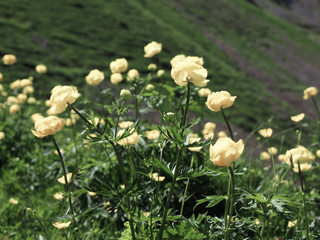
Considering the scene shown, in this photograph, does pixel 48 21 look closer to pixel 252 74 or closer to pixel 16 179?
pixel 16 179

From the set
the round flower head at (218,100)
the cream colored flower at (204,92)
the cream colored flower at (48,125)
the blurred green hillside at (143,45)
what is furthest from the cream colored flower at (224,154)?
the blurred green hillside at (143,45)

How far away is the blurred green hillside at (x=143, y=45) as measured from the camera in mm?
3217

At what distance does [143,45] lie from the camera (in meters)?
4.05

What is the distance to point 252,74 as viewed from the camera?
16.8ft

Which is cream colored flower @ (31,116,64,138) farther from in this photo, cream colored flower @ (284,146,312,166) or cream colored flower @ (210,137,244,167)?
cream colored flower @ (284,146,312,166)

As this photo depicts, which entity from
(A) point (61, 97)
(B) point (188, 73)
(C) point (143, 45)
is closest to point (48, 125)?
(A) point (61, 97)

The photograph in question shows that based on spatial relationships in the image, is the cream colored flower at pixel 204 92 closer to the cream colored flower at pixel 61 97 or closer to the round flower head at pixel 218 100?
the round flower head at pixel 218 100

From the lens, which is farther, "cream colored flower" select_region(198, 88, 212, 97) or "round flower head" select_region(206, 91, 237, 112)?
"cream colored flower" select_region(198, 88, 212, 97)

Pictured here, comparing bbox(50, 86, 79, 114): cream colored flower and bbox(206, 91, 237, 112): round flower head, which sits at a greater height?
bbox(206, 91, 237, 112): round flower head

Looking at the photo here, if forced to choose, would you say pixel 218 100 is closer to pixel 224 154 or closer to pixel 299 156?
pixel 224 154

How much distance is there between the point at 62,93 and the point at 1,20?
3.35m

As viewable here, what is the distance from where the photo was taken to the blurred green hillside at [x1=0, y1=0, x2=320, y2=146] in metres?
3.22

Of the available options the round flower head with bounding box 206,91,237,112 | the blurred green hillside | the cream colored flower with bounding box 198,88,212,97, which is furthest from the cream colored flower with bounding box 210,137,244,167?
the blurred green hillside

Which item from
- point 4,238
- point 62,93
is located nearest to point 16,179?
point 4,238
